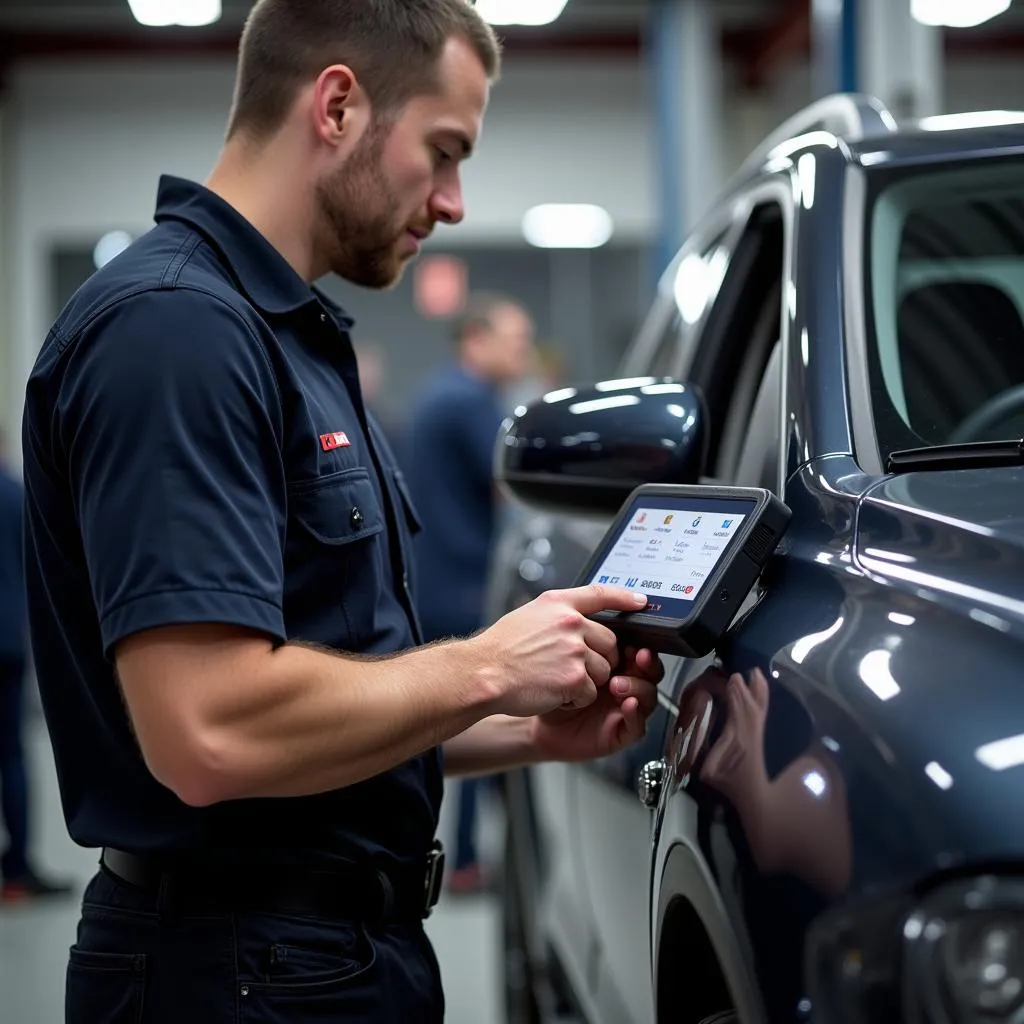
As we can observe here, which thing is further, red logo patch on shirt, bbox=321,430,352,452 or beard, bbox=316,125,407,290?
beard, bbox=316,125,407,290

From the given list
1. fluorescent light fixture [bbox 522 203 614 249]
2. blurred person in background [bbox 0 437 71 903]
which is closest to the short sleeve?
blurred person in background [bbox 0 437 71 903]

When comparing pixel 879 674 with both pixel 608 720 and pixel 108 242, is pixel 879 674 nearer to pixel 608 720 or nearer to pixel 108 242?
pixel 608 720

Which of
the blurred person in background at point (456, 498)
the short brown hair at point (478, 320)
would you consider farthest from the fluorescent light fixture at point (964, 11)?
the blurred person in background at point (456, 498)

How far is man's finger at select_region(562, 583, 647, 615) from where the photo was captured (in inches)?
58.2

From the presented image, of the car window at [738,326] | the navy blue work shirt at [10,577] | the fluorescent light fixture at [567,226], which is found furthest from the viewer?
the fluorescent light fixture at [567,226]

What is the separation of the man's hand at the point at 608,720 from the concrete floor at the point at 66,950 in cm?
202

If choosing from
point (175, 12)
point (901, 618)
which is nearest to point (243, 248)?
point (901, 618)

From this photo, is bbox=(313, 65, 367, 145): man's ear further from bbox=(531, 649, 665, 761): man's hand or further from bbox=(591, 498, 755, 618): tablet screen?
Answer: bbox=(531, 649, 665, 761): man's hand

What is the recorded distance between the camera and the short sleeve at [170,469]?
4.17 ft

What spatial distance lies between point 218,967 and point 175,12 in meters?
10.5

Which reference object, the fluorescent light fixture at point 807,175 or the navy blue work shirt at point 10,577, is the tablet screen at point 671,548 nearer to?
the fluorescent light fixture at point 807,175

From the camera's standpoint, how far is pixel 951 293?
6.16 feet

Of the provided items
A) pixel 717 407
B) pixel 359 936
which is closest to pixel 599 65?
pixel 717 407

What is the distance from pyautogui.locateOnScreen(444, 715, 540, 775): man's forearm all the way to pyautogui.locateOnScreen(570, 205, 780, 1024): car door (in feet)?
0.33
